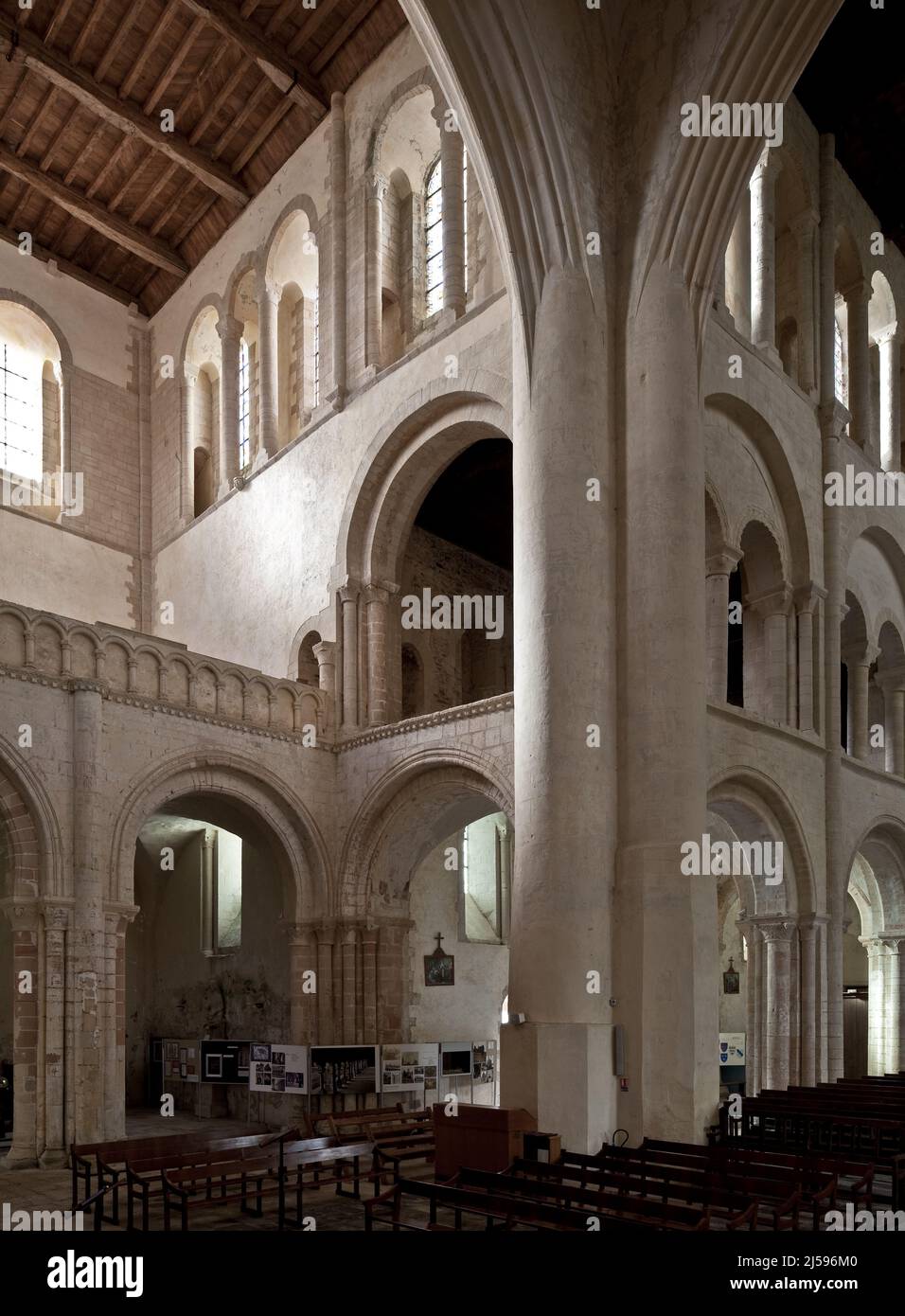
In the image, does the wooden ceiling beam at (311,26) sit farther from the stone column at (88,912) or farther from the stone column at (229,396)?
the stone column at (88,912)

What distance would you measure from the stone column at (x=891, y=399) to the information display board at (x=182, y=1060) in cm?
1483

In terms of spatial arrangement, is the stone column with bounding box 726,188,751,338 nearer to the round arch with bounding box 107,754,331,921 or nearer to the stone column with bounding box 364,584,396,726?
the stone column with bounding box 364,584,396,726

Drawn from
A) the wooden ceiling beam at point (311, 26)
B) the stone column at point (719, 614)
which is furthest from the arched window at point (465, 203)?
the stone column at point (719, 614)

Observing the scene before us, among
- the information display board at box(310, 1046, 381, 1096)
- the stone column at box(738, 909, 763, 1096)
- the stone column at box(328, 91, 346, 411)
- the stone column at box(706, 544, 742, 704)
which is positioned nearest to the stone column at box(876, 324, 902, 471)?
the stone column at box(706, 544, 742, 704)

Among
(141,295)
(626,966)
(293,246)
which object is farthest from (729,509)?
(141,295)

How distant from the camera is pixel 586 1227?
705 cm

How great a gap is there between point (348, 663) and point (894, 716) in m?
9.55

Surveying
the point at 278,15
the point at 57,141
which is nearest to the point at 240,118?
the point at 278,15

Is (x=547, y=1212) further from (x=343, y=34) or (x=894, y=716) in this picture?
(x=343, y=34)

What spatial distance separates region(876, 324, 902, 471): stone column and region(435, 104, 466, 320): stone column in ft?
28.1

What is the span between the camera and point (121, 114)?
1911cm

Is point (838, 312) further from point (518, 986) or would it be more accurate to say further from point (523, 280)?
point (518, 986)

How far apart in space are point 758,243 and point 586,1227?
1406 centimetres
